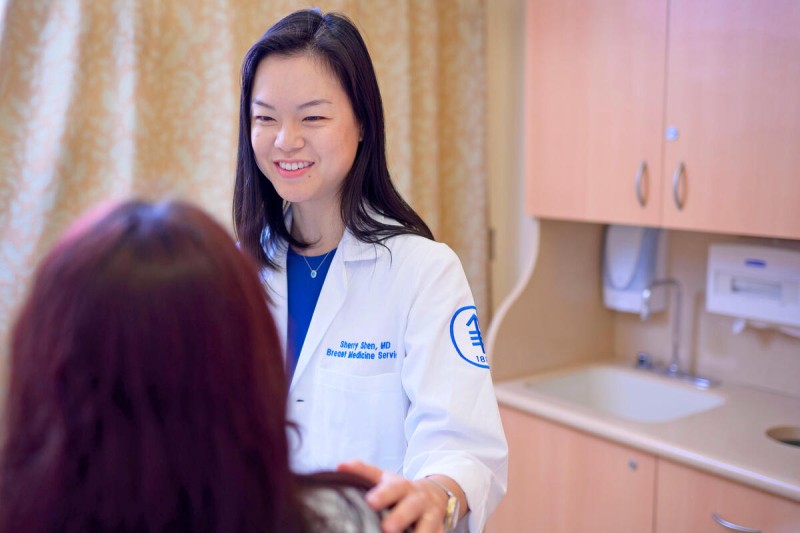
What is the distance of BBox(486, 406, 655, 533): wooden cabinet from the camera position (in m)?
2.05

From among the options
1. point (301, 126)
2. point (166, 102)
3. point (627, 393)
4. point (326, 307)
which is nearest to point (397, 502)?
point (326, 307)

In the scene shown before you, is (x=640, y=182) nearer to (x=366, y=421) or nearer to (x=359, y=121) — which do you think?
(x=359, y=121)

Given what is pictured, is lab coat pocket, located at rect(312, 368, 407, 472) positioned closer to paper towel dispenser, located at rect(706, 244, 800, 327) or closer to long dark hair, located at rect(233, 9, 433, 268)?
long dark hair, located at rect(233, 9, 433, 268)

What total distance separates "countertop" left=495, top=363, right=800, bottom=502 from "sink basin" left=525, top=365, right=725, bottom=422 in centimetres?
8

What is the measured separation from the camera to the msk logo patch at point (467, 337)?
47.3 inches

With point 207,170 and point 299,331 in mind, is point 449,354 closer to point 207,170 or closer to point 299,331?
point 299,331

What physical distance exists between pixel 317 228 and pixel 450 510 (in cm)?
59

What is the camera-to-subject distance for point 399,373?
1.28m

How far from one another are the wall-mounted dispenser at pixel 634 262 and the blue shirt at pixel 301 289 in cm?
150

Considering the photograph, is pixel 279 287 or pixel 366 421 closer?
pixel 366 421

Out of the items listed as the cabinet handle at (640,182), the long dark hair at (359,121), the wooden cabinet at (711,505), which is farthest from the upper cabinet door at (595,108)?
the long dark hair at (359,121)

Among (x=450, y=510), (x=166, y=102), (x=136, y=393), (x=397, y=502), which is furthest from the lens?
(x=166, y=102)

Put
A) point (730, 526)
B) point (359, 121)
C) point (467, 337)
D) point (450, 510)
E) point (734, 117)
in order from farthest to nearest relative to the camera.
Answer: point (734, 117) → point (730, 526) → point (359, 121) → point (467, 337) → point (450, 510)

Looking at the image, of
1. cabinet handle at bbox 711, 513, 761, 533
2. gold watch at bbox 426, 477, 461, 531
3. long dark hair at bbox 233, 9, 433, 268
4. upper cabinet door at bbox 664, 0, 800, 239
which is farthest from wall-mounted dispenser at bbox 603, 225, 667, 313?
gold watch at bbox 426, 477, 461, 531
